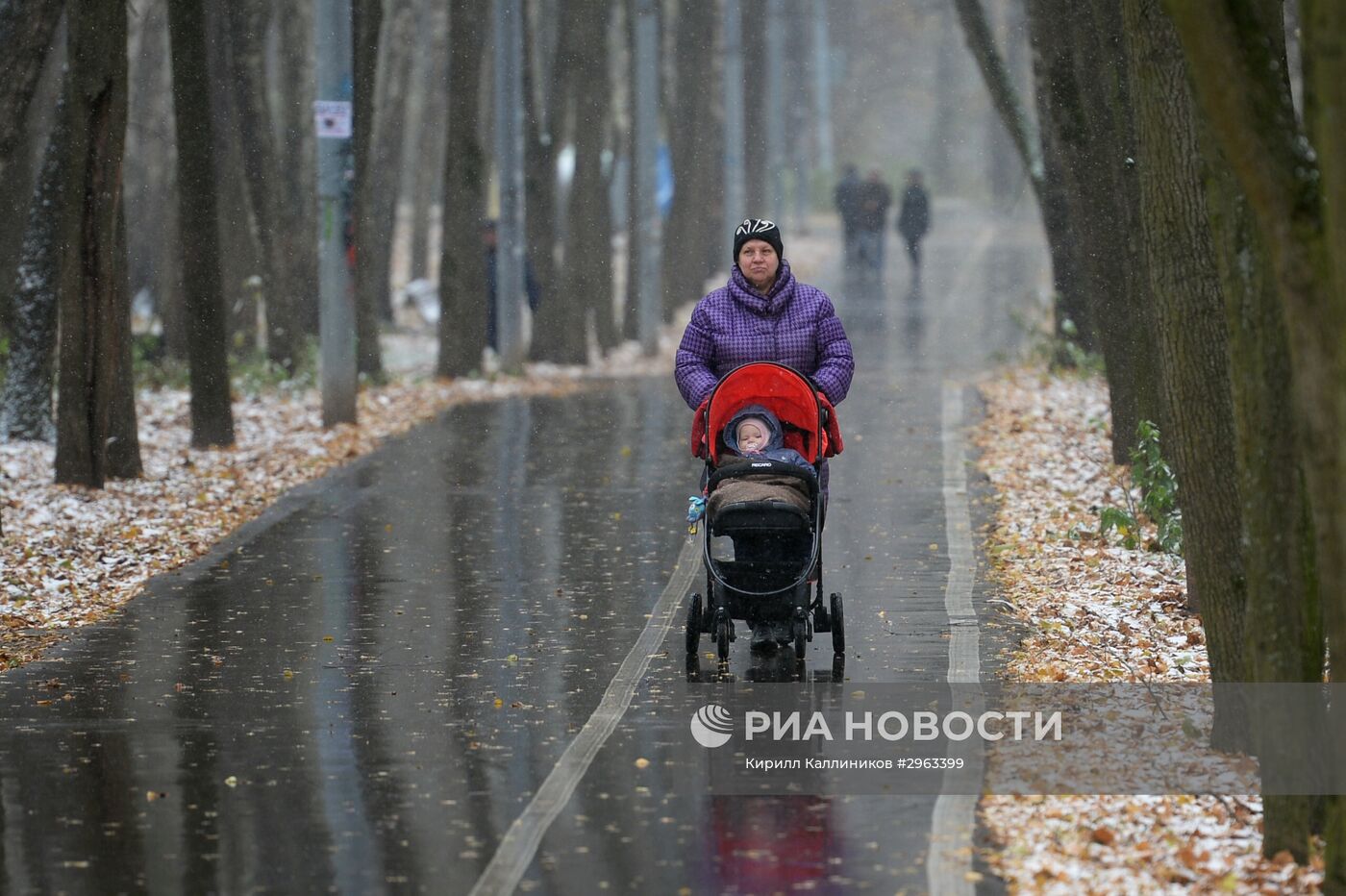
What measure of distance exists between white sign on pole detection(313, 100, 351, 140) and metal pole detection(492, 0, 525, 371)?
5.37 metres

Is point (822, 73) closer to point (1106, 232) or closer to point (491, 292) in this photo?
point (491, 292)

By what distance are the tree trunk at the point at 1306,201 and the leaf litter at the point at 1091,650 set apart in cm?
61

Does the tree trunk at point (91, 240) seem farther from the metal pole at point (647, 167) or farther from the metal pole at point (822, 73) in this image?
the metal pole at point (822, 73)

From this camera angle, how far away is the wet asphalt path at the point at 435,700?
→ 22.3 ft

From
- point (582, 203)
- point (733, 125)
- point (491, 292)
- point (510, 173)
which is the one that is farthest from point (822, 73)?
point (510, 173)

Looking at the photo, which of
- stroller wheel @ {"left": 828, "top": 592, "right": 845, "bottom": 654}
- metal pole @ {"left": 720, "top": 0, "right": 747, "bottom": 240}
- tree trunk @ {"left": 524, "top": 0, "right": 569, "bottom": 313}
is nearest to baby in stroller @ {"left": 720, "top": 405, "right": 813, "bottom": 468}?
stroller wheel @ {"left": 828, "top": 592, "right": 845, "bottom": 654}

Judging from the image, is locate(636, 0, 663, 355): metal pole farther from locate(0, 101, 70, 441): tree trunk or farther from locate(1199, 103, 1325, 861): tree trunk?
locate(1199, 103, 1325, 861): tree trunk

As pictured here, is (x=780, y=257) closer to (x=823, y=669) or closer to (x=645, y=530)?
(x=823, y=669)

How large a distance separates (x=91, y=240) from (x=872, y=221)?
30.2 meters

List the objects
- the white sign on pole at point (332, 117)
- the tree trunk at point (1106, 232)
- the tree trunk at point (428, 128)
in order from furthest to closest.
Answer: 1. the tree trunk at point (428, 128)
2. the white sign on pole at point (332, 117)
3. the tree trunk at point (1106, 232)

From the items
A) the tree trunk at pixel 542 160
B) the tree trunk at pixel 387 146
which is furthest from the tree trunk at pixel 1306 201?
the tree trunk at pixel 387 146

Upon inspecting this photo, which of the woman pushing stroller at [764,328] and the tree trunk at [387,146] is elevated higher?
the tree trunk at [387,146]

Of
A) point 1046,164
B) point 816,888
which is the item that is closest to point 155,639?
point 816,888

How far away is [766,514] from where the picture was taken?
9.20m
